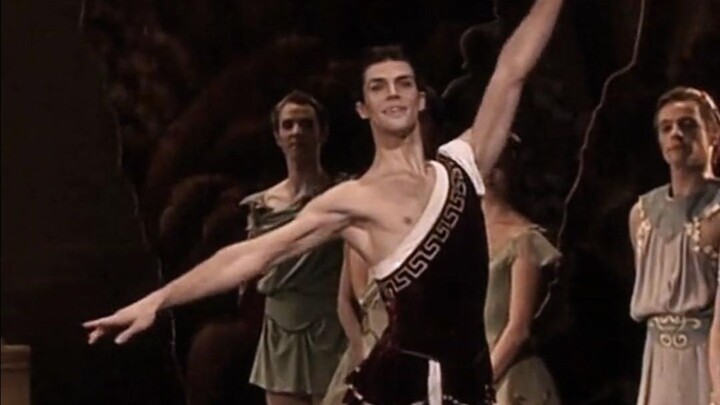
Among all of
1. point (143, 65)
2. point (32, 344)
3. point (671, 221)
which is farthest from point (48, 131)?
point (671, 221)

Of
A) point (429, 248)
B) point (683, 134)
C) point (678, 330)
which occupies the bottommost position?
point (678, 330)

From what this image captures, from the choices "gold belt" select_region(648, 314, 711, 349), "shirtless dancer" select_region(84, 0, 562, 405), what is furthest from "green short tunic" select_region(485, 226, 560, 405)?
"gold belt" select_region(648, 314, 711, 349)

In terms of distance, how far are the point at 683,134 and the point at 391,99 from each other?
0.33 metres

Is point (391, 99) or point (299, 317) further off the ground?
point (391, 99)

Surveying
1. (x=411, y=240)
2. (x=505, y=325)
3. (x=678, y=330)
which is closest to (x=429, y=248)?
(x=411, y=240)

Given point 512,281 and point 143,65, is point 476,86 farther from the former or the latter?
point 143,65

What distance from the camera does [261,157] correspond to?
155 cm

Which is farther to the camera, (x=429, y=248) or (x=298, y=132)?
(x=298, y=132)

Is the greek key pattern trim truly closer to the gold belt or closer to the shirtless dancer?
the shirtless dancer

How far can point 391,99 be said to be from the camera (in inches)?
58.5

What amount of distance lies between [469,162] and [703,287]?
295 mm

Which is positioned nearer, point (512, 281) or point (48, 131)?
point (512, 281)

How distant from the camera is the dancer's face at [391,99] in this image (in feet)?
4.86

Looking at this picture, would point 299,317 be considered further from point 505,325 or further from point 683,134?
point 683,134
